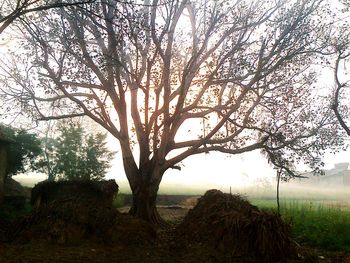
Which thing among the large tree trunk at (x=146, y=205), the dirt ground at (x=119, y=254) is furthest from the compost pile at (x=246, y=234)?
the large tree trunk at (x=146, y=205)

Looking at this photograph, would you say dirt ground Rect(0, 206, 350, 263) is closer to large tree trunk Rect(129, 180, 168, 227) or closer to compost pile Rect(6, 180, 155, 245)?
compost pile Rect(6, 180, 155, 245)

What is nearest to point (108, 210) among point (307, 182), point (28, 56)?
point (28, 56)

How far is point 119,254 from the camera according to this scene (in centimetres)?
893

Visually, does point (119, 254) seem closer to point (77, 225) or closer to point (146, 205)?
point (77, 225)

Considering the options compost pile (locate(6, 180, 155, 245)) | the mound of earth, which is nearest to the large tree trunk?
compost pile (locate(6, 180, 155, 245))

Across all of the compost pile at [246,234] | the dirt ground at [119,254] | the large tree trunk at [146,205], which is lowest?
the dirt ground at [119,254]

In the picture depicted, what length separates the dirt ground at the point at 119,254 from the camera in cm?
799

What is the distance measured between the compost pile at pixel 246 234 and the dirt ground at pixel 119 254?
268 mm

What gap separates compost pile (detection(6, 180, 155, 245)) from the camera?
370 inches

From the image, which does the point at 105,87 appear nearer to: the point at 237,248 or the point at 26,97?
the point at 26,97

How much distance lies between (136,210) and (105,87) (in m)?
5.95

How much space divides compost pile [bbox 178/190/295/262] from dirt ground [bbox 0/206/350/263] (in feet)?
0.88

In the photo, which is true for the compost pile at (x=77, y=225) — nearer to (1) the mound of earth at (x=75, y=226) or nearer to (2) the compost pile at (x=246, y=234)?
(1) the mound of earth at (x=75, y=226)

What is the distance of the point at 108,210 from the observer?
10453 mm
